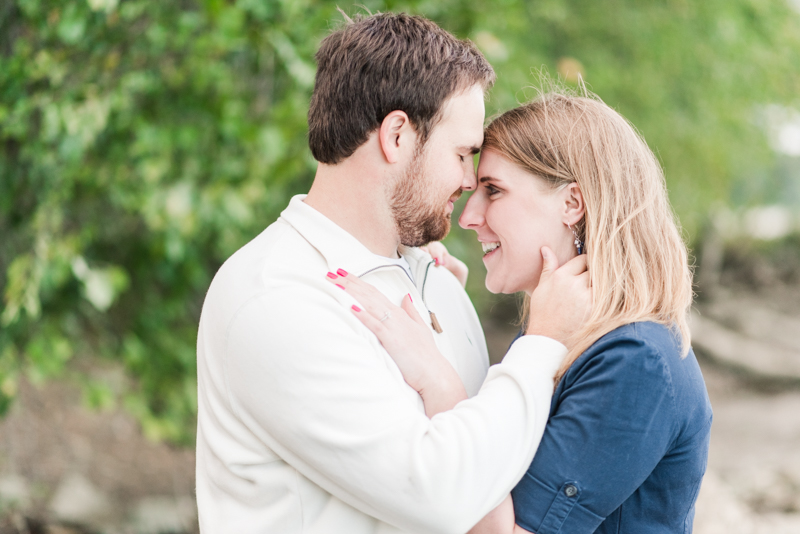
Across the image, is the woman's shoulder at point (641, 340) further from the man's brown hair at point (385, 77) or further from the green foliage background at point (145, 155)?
the green foliage background at point (145, 155)

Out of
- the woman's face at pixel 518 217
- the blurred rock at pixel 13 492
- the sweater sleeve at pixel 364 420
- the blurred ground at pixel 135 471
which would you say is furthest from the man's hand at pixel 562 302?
the blurred rock at pixel 13 492

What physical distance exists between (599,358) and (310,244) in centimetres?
79

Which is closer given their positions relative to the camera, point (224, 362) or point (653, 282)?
point (224, 362)

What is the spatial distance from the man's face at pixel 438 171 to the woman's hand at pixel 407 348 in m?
0.29

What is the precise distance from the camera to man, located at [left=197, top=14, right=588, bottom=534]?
1.43 metres

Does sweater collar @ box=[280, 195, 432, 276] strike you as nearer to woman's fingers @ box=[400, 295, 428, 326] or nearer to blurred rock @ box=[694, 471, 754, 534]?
woman's fingers @ box=[400, 295, 428, 326]

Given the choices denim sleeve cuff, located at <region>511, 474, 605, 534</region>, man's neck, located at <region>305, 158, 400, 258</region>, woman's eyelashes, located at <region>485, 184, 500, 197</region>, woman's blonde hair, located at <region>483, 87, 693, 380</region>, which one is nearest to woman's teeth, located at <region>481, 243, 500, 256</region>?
woman's eyelashes, located at <region>485, 184, 500, 197</region>

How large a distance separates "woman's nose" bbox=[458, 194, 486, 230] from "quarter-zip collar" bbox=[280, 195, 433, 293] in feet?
1.04

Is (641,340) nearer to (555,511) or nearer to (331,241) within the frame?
(555,511)

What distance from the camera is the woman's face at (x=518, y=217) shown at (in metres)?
1.95

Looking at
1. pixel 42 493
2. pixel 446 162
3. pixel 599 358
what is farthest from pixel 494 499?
pixel 42 493

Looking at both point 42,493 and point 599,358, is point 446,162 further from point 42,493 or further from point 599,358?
point 42,493

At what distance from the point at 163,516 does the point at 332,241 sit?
4181 millimetres

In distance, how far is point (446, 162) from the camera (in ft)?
6.12
